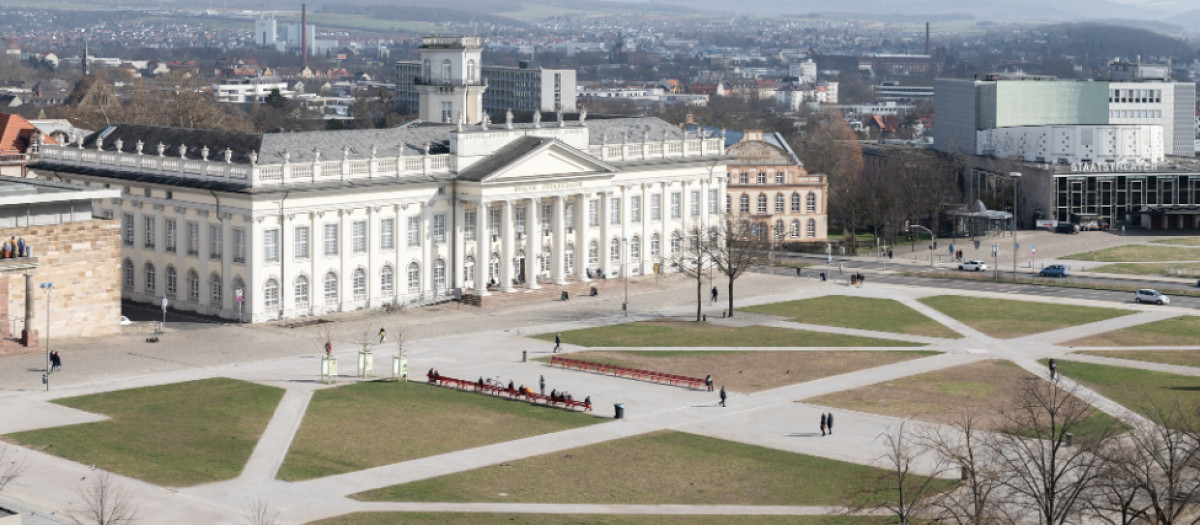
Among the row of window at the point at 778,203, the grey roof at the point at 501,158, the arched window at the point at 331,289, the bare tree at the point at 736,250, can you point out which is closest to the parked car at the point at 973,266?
the bare tree at the point at 736,250

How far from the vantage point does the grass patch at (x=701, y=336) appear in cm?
10794

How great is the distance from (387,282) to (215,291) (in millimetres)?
12000

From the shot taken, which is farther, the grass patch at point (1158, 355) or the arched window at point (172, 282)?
the arched window at point (172, 282)

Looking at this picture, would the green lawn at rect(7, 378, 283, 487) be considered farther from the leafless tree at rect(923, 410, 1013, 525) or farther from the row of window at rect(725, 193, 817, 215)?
the row of window at rect(725, 193, 817, 215)

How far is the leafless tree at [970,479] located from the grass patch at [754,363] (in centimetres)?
1250

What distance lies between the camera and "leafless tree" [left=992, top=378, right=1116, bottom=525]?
189 ft

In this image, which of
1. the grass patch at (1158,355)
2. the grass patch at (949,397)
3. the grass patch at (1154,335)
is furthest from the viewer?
the grass patch at (1154,335)

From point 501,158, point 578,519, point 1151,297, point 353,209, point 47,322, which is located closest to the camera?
point 578,519

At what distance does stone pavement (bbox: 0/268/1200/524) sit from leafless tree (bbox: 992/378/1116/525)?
6.16 meters

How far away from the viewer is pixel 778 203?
159 meters

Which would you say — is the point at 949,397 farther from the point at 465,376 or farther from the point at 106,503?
the point at 106,503

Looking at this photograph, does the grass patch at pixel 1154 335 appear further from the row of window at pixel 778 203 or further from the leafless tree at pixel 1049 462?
the row of window at pixel 778 203

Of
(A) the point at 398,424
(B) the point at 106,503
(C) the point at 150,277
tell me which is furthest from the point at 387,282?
(B) the point at 106,503

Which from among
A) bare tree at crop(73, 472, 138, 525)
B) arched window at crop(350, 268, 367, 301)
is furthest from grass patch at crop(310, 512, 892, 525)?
arched window at crop(350, 268, 367, 301)
